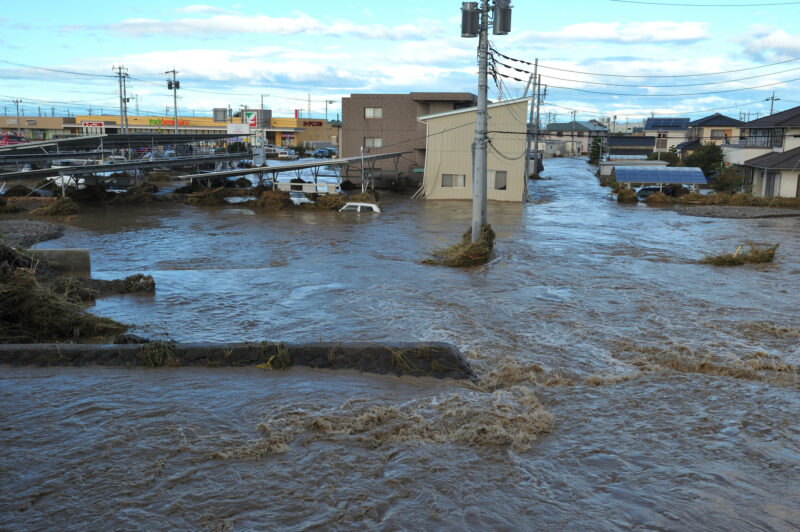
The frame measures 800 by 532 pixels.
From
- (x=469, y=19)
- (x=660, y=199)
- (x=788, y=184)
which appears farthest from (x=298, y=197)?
(x=788, y=184)

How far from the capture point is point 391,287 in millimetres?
15055

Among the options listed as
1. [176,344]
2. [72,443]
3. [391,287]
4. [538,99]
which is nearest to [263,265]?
[391,287]

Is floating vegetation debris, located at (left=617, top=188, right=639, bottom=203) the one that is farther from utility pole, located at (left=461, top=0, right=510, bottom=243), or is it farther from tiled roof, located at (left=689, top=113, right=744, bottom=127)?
tiled roof, located at (left=689, top=113, right=744, bottom=127)

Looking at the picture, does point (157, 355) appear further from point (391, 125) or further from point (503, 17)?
point (391, 125)

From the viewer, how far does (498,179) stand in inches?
1443

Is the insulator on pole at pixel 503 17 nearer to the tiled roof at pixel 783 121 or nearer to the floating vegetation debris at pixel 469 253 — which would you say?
the floating vegetation debris at pixel 469 253

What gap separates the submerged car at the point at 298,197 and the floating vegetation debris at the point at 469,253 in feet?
54.2

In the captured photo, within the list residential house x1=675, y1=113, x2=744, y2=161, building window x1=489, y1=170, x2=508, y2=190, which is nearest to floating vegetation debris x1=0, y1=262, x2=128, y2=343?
building window x1=489, y1=170, x2=508, y2=190

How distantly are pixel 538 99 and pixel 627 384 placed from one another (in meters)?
46.5

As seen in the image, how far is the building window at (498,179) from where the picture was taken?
3653cm

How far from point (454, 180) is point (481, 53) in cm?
1861

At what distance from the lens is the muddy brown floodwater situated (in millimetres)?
5539

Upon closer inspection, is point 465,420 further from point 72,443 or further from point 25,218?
point 25,218

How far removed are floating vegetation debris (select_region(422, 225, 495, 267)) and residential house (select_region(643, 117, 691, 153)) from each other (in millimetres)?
63709
